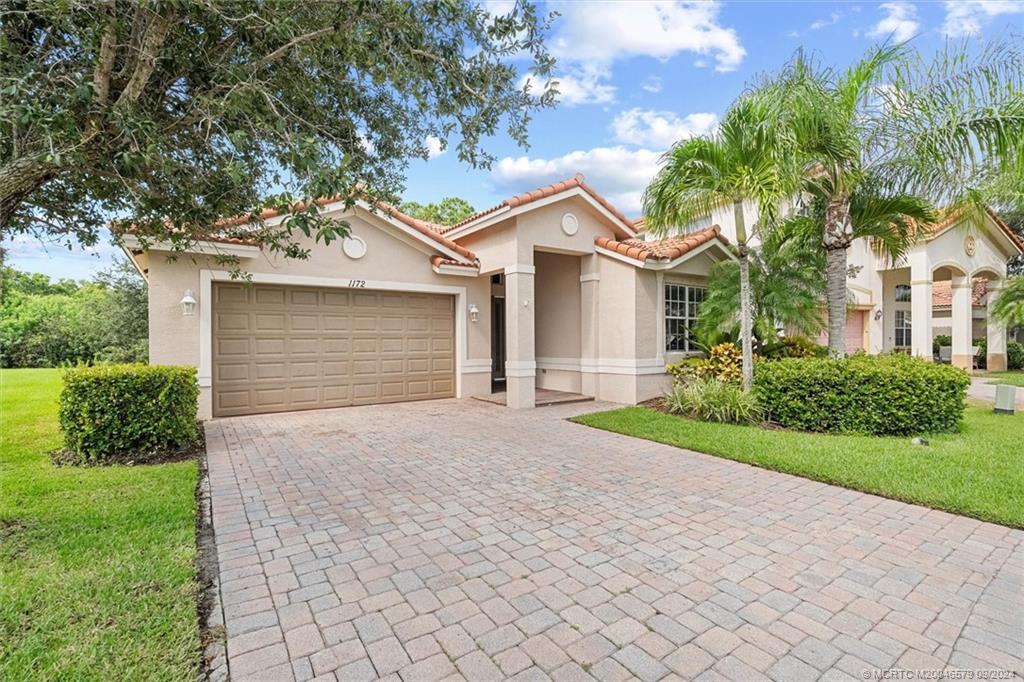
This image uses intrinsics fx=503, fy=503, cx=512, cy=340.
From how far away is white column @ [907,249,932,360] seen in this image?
1842 centimetres

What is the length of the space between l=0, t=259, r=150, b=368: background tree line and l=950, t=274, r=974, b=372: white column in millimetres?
29809

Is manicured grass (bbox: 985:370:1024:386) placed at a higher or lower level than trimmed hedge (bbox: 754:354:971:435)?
lower

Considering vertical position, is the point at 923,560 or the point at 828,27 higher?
the point at 828,27

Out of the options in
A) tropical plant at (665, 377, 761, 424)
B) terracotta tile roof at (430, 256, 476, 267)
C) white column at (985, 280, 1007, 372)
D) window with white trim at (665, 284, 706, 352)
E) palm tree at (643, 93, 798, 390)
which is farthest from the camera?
white column at (985, 280, 1007, 372)

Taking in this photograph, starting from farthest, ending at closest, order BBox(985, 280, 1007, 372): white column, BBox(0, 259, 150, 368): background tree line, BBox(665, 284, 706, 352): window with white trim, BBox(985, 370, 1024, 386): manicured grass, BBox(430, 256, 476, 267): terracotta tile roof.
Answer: BBox(985, 280, 1007, 372): white column < BBox(985, 370, 1024, 386): manicured grass < BBox(0, 259, 150, 368): background tree line < BBox(665, 284, 706, 352): window with white trim < BBox(430, 256, 476, 267): terracotta tile roof

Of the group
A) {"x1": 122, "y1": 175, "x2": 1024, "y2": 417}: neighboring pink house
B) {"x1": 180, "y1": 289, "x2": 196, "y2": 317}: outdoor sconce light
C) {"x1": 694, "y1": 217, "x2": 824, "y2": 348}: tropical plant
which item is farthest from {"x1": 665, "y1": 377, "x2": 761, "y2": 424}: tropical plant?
{"x1": 180, "y1": 289, "x2": 196, "y2": 317}: outdoor sconce light

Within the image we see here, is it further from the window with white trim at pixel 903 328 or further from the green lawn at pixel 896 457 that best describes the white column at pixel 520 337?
the window with white trim at pixel 903 328

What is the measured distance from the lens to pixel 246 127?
4719 millimetres

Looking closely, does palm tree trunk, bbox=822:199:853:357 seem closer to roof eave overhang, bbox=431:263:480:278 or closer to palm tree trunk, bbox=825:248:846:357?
palm tree trunk, bbox=825:248:846:357

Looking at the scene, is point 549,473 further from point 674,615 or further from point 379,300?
point 379,300

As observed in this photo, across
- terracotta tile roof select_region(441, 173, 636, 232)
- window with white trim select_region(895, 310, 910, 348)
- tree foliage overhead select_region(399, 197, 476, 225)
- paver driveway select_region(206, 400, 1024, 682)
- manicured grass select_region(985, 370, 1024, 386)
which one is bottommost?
paver driveway select_region(206, 400, 1024, 682)

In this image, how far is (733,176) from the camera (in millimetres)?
9422

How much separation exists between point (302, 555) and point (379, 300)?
8.79m

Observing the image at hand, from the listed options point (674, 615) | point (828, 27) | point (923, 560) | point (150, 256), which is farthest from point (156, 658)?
point (828, 27)
